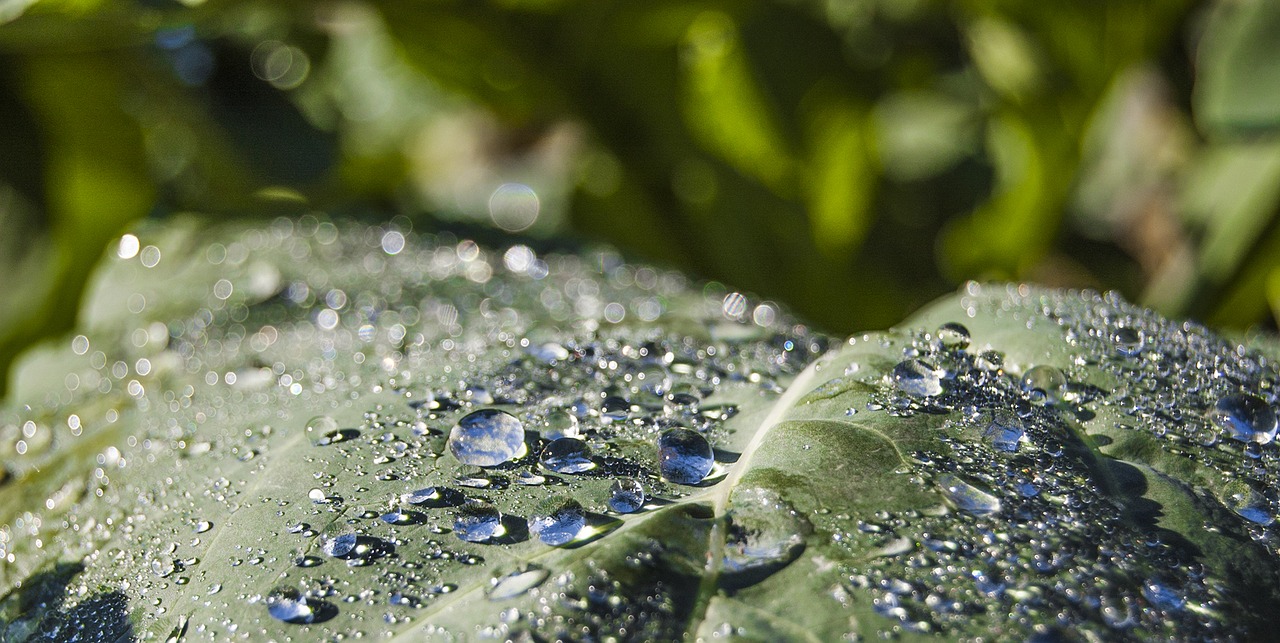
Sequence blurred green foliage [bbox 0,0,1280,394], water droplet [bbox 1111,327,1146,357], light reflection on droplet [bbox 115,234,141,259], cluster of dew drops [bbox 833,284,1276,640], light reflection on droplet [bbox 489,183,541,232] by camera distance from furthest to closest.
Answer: light reflection on droplet [bbox 489,183,541,232], blurred green foliage [bbox 0,0,1280,394], light reflection on droplet [bbox 115,234,141,259], water droplet [bbox 1111,327,1146,357], cluster of dew drops [bbox 833,284,1276,640]

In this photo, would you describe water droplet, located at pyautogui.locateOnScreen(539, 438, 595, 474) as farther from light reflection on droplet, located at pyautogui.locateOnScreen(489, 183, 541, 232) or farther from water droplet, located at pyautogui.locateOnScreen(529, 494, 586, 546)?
light reflection on droplet, located at pyautogui.locateOnScreen(489, 183, 541, 232)

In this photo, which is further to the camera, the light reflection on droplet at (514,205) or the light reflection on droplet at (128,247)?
the light reflection on droplet at (514,205)

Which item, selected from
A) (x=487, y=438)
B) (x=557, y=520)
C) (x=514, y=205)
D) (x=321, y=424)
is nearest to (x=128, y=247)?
(x=514, y=205)

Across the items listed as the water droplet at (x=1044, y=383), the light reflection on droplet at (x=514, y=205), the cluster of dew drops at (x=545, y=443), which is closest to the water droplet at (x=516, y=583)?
the cluster of dew drops at (x=545, y=443)

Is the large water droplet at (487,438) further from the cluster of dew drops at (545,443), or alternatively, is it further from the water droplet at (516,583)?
the water droplet at (516,583)

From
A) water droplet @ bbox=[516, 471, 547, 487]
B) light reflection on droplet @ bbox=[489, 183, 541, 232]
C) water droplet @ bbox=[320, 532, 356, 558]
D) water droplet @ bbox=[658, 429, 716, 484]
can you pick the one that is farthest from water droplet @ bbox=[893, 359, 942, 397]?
light reflection on droplet @ bbox=[489, 183, 541, 232]

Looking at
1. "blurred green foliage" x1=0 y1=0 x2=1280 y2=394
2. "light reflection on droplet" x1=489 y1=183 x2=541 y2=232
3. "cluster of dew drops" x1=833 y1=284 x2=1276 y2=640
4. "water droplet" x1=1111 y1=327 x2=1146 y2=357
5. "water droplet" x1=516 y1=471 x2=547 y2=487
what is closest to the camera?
"cluster of dew drops" x1=833 y1=284 x2=1276 y2=640

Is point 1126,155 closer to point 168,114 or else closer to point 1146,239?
point 1146,239

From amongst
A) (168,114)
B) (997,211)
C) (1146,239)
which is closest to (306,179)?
(168,114)
